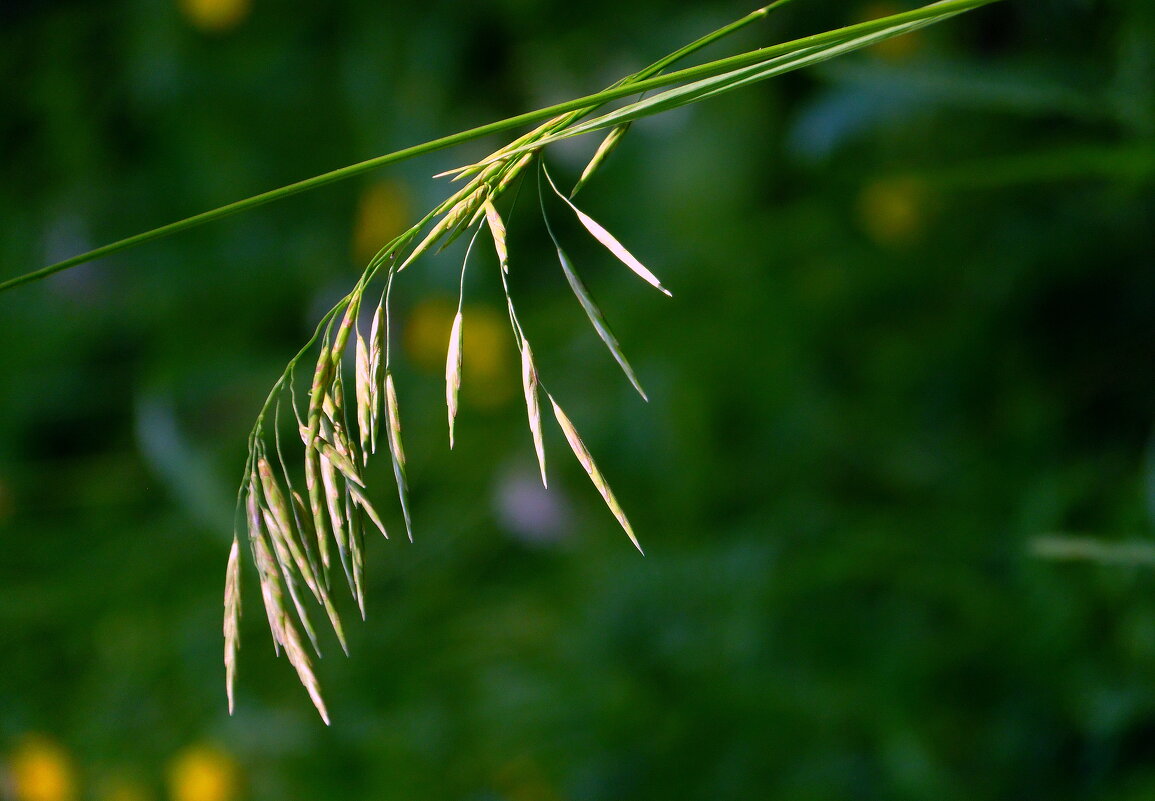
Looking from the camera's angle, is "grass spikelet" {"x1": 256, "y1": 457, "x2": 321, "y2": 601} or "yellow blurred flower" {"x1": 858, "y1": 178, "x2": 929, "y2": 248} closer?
"grass spikelet" {"x1": 256, "y1": 457, "x2": 321, "y2": 601}

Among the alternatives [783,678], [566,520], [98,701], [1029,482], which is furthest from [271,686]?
[1029,482]

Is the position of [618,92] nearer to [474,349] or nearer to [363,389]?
[363,389]

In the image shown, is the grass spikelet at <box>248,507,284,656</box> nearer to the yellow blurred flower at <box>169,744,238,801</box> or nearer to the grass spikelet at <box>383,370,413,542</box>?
the grass spikelet at <box>383,370,413,542</box>

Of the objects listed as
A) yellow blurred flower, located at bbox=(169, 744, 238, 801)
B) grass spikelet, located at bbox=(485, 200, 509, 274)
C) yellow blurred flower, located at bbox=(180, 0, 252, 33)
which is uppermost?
yellow blurred flower, located at bbox=(180, 0, 252, 33)

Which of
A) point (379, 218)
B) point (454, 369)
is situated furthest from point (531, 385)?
point (379, 218)

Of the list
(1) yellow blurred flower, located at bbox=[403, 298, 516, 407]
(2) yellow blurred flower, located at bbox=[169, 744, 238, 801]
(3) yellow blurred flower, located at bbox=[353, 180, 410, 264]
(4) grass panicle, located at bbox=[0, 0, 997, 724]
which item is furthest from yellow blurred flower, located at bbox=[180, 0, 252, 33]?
(4) grass panicle, located at bbox=[0, 0, 997, 724]

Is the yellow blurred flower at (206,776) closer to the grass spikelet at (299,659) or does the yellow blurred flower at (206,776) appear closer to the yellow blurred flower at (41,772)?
the yellow blurred flower at (41,772)

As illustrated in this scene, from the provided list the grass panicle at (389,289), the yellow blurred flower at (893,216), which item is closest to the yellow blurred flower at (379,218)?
the yellow blurred flower at (893,216)
